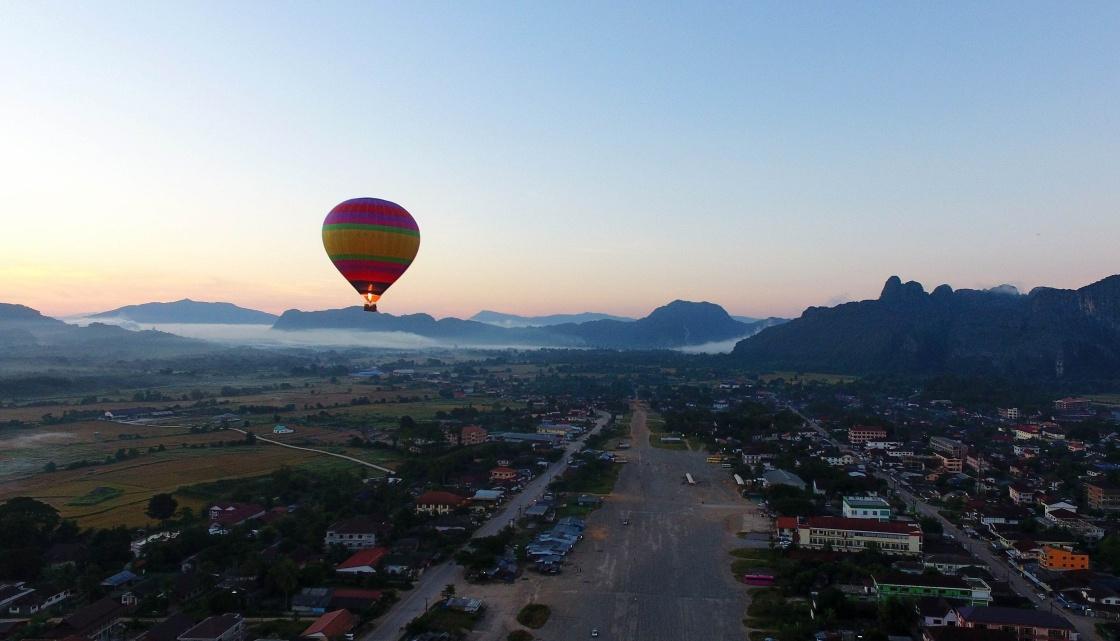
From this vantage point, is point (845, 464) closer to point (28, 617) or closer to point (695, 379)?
point (28, 617)

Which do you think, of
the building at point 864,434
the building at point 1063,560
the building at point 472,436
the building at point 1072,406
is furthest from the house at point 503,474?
the building at point 1072,406

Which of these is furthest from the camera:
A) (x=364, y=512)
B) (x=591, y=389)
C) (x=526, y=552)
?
(x=591, y=389)

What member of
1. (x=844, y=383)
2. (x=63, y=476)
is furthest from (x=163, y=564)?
(x=844, y=383)

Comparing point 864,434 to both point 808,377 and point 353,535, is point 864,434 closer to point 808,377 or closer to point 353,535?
point 353,535

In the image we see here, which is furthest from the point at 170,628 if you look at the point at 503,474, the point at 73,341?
the point at 73,341

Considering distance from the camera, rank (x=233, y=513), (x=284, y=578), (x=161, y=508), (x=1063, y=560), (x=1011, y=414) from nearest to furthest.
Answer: (x=284, y=578) → (x=1063, y=560) → (x=161, y=508) → (x=233, y=513) → (x=1011, y=414)

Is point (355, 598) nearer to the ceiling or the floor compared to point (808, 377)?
nearer to the floor
